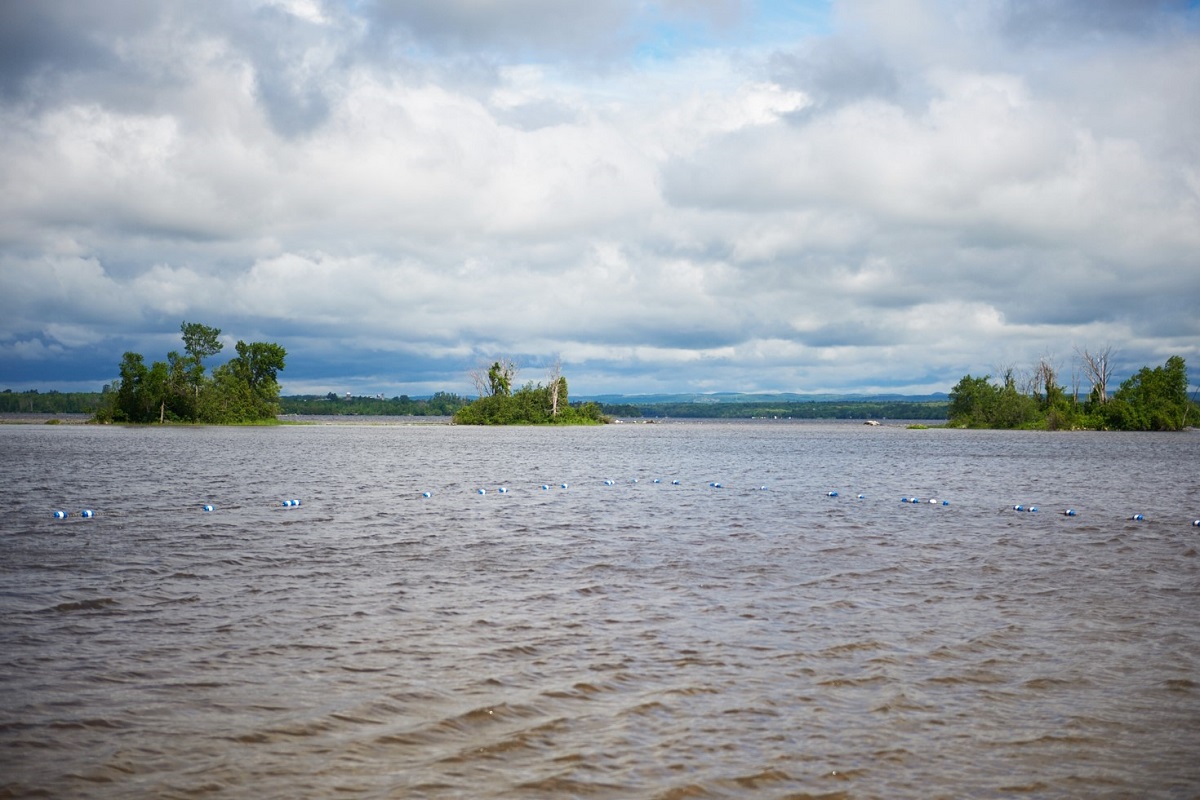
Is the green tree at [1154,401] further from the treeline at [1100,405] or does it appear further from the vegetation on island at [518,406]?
the vegetation on island at [518,406]

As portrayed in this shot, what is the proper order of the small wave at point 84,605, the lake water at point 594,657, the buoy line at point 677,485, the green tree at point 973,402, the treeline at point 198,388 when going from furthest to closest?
the green tree at point 973,402 < the treeline at point 198,388 < the buoy line at point 677,485 < the small wave at point 84,605 < the lake water at point 594,657

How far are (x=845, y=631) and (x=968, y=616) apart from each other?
2.95 meters

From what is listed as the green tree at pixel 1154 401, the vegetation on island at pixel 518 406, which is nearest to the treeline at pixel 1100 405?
the green tree at pixel 1154 401

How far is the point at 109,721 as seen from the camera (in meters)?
10.5

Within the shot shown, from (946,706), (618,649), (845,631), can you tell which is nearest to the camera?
(946,706)

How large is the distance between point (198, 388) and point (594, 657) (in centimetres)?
15591

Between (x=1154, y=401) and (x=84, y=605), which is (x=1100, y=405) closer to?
(x=1154, y=401)

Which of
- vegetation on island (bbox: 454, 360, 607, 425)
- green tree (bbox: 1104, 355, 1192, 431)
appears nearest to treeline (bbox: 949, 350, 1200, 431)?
green tree (bbox: 1104, 355, 1192, 431)

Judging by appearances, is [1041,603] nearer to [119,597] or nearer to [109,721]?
[109,721]

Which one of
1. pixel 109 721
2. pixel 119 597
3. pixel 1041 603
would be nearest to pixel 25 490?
pixel 119 597

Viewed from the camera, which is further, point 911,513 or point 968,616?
point 911,513

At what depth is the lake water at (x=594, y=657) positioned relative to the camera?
9.36 m

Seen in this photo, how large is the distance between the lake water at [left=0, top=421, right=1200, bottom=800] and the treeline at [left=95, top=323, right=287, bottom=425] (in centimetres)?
13191

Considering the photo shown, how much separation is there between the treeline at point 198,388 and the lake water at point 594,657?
13191 cm
